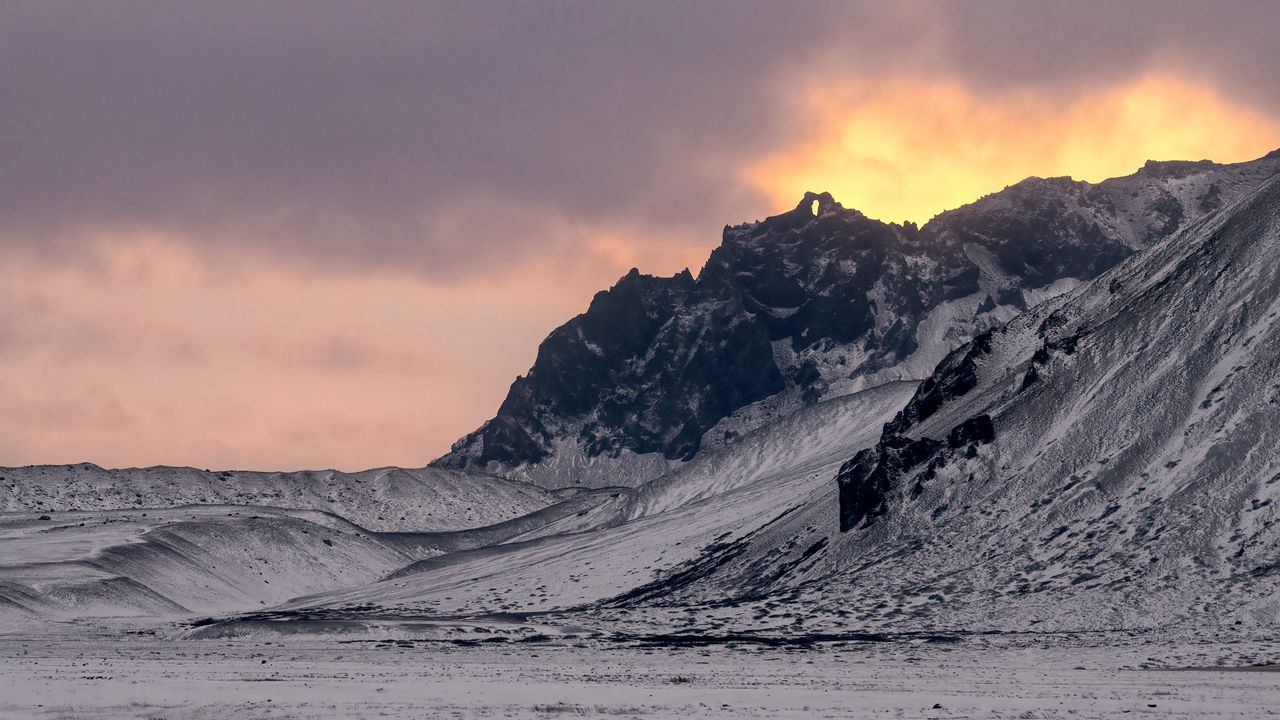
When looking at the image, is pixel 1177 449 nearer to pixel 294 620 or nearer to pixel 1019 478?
pixel 1019 478

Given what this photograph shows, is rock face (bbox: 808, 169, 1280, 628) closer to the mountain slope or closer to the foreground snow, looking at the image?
the mountain slope

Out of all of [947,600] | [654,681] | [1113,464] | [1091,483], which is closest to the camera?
[654,681]

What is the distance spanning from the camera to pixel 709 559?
190250mm

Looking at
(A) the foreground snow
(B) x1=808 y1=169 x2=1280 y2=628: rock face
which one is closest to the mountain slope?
(B) x1=808 y1=169 x2=1280 y2=628: rock face

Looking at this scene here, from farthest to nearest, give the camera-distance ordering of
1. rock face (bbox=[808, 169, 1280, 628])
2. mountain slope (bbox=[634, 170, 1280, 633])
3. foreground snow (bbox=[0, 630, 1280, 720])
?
rock face (bbox=[808, 169, 1280, 628]) < mountain slope (bbox=[634, 170, 1280, 633]) < foreground snow (bbox=[0, 630, 1280, 720])

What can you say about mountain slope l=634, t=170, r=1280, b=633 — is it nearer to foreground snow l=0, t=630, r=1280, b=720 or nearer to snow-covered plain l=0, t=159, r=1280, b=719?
snow-covered plain l=0, t=159, r=1280, b=719

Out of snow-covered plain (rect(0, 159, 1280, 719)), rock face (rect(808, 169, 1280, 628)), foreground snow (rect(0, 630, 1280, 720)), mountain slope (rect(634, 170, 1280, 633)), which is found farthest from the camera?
rock face (rect(808, 169, 1280, 628))

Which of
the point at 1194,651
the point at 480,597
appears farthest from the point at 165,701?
the point at 480,597

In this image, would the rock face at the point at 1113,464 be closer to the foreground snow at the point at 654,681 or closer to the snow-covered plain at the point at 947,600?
the snow-covered plain at the point at 947,600

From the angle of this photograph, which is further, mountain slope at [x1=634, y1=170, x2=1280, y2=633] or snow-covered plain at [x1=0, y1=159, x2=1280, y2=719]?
mountain slope at [x1=634, y1=170, x2=1280, y2=633]

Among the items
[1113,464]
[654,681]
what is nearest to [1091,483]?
[1113,464]

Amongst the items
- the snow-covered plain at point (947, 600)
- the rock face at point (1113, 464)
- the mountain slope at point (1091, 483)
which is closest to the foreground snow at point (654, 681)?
the snow-covered plain at point (947, 600)

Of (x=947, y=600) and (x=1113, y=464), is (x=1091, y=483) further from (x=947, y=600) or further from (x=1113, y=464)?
(x=947, y=600)

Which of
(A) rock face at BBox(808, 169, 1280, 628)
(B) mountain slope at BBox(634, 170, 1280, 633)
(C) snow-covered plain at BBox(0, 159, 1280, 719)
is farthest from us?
(A) rock face at BBox(808, 169, 1280, 628)
